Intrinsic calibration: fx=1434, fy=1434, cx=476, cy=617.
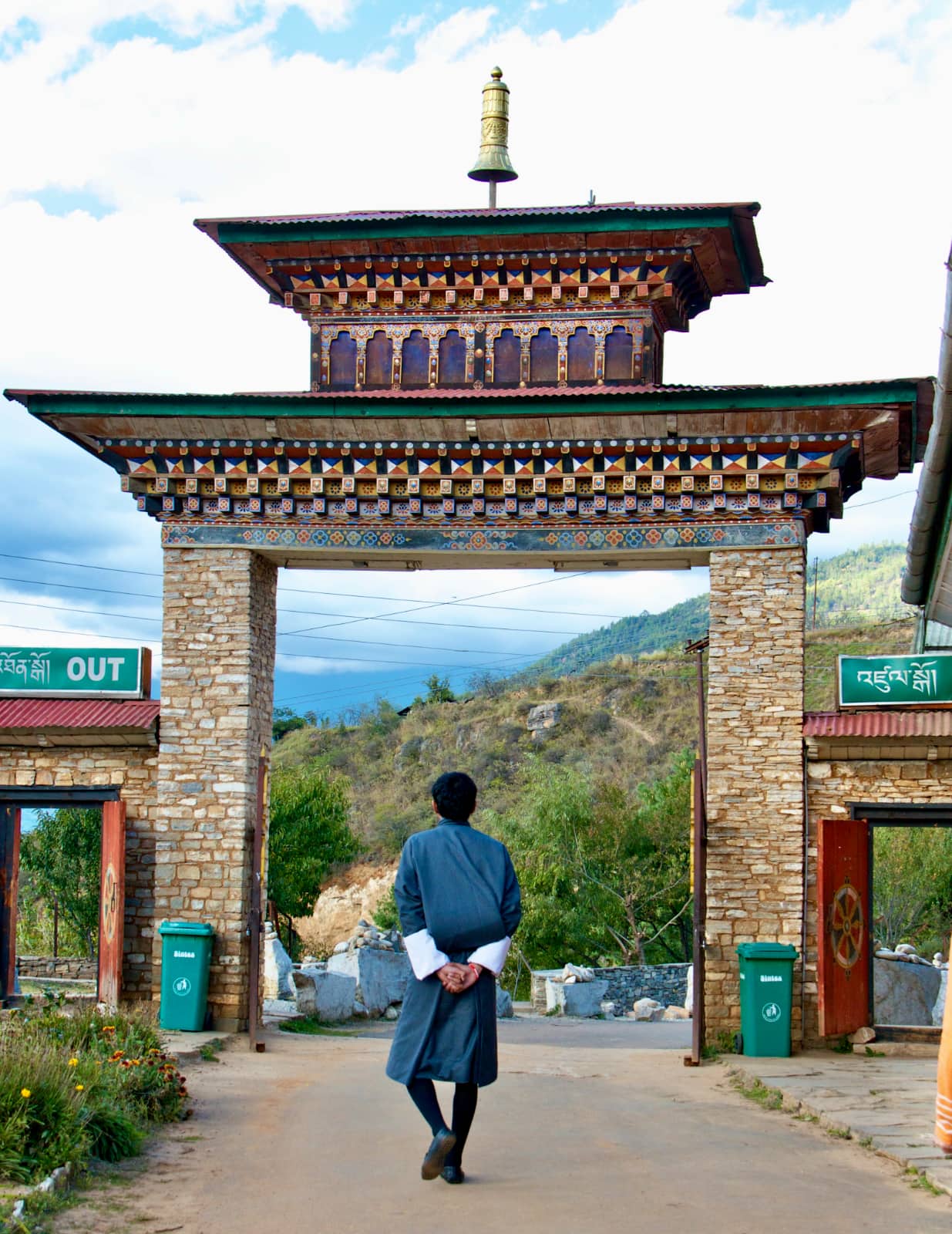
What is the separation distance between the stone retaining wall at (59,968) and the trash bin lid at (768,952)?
51.9 ft

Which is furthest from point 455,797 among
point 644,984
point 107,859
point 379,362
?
point 644,984

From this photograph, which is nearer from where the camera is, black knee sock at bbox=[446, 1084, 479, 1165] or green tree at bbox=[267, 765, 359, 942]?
black knee sock at bbox=[446, 1084, 479, 1165]

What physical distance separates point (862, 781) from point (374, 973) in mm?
9898

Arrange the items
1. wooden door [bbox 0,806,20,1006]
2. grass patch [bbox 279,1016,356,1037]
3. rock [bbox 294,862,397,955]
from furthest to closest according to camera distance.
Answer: rock [bbox 294,862,397,955] < wooden door [bbox 0,806,20,1006] < grass patch [bbox 279,1016,356,1037]

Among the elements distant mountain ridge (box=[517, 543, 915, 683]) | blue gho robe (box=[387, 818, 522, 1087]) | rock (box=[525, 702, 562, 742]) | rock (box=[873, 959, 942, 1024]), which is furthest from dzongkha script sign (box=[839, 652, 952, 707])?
distant mountain ridge (box=[517, 543, 915, 683])

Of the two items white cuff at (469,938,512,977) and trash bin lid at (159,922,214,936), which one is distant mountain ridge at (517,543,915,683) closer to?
trash bin lid at (159,922,214,936)

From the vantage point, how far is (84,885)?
30.7 metres

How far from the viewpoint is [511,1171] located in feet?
23.9

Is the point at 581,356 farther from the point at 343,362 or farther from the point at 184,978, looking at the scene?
the point at 184,978

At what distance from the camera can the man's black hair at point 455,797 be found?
719 cm

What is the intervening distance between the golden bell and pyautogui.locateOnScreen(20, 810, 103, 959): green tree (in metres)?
17.7

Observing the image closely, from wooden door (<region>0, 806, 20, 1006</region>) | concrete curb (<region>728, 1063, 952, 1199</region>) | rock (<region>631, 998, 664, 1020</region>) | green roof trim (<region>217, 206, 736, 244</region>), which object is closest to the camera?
concrete curb (<region>728, 1063, 952, 1199</region>)

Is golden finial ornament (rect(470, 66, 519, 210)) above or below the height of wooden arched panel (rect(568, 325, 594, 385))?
above

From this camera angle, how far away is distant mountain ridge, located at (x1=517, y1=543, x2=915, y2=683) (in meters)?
91.9
